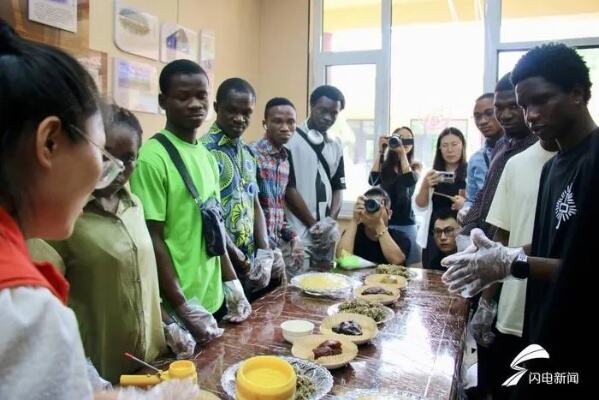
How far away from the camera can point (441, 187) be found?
2.88m

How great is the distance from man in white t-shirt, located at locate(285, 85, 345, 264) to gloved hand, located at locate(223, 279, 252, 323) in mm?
1019

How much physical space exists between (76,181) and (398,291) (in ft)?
5.11

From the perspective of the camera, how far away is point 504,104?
200 cm

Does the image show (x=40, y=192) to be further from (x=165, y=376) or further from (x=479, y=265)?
(x=479, y=265)

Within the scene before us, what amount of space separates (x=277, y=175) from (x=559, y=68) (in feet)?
5.01

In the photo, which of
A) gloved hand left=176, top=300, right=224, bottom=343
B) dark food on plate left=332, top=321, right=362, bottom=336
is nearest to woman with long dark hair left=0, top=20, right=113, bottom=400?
gloved hand left=176, top=300, right=224, bottom=343

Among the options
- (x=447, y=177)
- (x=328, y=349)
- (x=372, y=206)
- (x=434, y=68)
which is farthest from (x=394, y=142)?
(x=328, y=349)

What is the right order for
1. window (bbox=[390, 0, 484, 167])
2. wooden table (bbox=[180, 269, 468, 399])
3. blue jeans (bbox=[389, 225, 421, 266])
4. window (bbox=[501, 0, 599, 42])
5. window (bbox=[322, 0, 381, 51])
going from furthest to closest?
1. window (bbox=[322, 0, 381, 51])
2. window (bbox=[390, 0, 484, 167])
3. window (bbox=[501, 0, 599, 42])
4. blue jeans (bbox=[389, 225, 421, 266])
5. wooden table (bbox=[180, 269, 468, 399])

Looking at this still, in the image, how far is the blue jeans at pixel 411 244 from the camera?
106 inches

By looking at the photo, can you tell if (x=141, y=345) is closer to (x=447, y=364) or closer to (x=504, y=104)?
(x=447, y=364)

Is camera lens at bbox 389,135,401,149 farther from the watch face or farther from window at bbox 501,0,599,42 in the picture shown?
the watch face

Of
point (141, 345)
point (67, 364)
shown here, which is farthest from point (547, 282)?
point (67, 364)

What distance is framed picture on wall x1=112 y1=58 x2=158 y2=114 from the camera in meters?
2.54

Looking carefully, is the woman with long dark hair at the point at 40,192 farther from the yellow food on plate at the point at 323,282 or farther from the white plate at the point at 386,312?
the yellow food on plate at the point at 323,282
